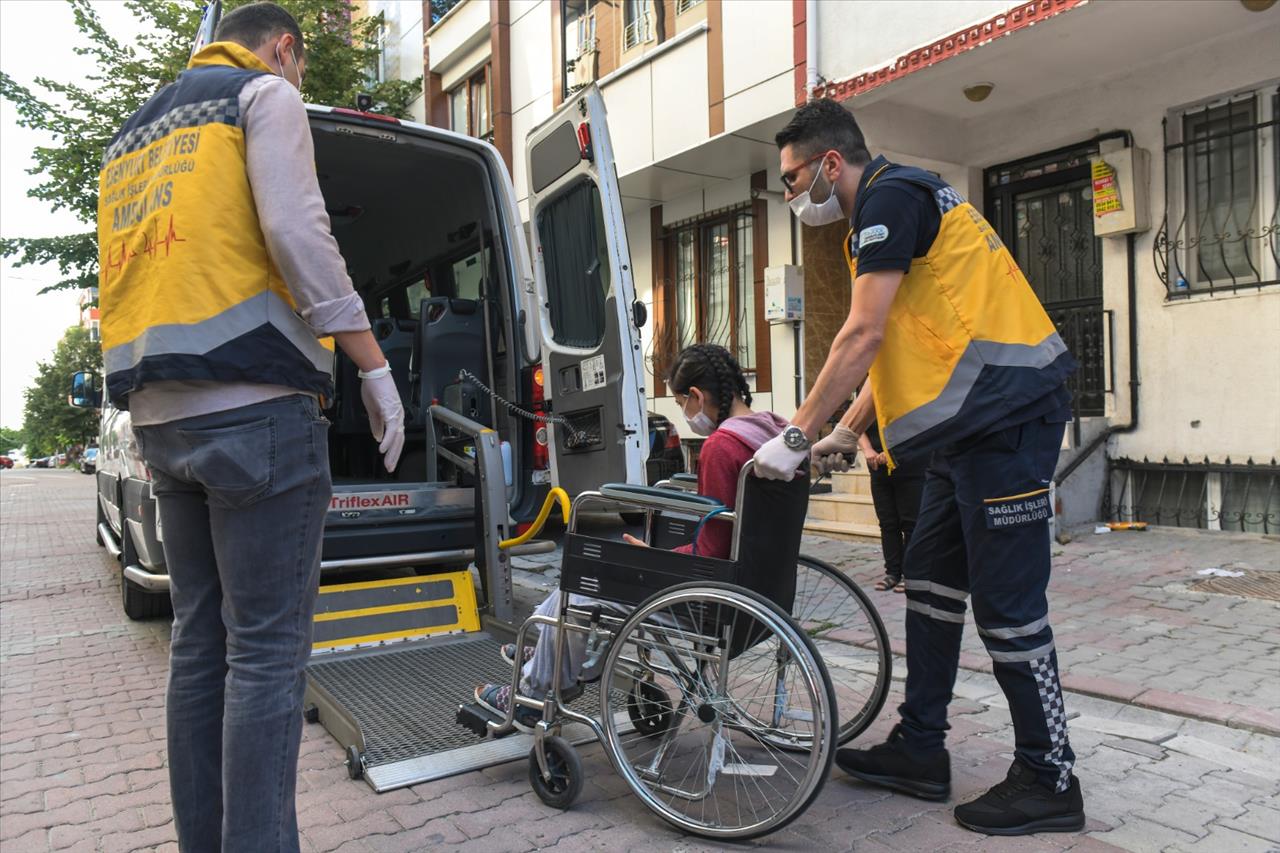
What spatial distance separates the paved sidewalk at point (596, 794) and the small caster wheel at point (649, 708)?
23cm

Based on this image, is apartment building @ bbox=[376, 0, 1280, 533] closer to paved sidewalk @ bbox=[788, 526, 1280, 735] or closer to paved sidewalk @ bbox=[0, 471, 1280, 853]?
paved sidewalk @ bbox=[788, 526, 1280, 735]

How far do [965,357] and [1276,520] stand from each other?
18.6ft

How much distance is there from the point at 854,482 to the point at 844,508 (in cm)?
38

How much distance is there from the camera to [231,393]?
1.86 metres

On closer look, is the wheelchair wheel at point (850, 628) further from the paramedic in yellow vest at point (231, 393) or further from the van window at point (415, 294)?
the van window at point (415, 294)

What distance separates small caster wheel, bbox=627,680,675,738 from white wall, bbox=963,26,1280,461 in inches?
234

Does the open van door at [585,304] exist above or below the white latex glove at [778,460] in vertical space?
above

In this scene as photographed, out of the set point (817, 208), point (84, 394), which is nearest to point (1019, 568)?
point (817, 208)

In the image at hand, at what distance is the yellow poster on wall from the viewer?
7.48 metres

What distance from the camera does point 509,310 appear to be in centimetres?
521

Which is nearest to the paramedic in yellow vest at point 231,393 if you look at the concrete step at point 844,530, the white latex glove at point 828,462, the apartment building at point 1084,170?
the white latex glove at point 828,462

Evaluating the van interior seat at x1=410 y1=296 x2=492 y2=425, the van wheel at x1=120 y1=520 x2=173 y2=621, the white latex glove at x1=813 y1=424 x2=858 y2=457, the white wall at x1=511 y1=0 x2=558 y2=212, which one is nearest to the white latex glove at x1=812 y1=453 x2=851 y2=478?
the white latex glove at x1=813 y1=424 x2=858 y2=457

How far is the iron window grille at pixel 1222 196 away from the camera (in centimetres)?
680

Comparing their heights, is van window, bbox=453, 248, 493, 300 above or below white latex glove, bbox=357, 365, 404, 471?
above
